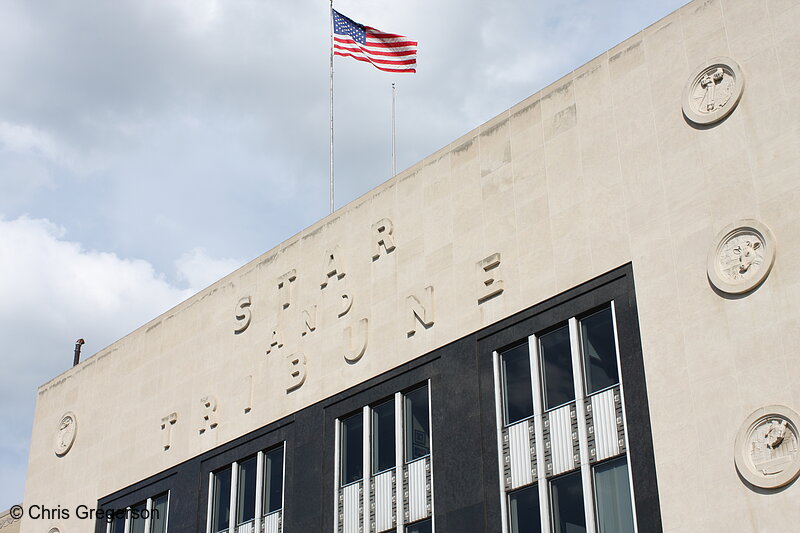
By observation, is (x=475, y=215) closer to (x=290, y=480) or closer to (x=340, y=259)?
(x=340, y=259)

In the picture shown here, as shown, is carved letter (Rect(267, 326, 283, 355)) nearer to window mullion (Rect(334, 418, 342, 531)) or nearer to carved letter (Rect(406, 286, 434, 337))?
window mullion (Rect(334, 418, 342, 531))

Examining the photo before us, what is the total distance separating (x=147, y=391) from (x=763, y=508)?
2643cm

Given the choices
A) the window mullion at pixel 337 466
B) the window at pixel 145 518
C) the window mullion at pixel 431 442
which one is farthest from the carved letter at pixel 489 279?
the window at pixel 145 518

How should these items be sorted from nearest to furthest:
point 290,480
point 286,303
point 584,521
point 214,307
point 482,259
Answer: point 584,521, point 482,259, point 290,480, point 286,303, point 214,307

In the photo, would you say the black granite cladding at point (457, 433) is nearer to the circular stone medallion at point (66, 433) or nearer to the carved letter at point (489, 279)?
the carved letter at point (489, 279)

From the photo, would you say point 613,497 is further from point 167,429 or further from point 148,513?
point 148,513

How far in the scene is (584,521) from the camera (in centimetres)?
2770

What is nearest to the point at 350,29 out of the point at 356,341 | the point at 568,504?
the point at 356,341

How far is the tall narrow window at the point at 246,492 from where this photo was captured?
3841 cm

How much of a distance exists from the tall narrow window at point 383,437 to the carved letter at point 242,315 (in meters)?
7.67

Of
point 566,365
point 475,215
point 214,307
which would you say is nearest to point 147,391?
point 214,307

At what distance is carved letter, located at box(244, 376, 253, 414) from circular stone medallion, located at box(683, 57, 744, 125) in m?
17.7

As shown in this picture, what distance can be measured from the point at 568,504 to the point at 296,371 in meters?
12.2

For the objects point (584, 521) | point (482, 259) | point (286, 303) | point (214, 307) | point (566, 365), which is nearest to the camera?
point (584, 521)
